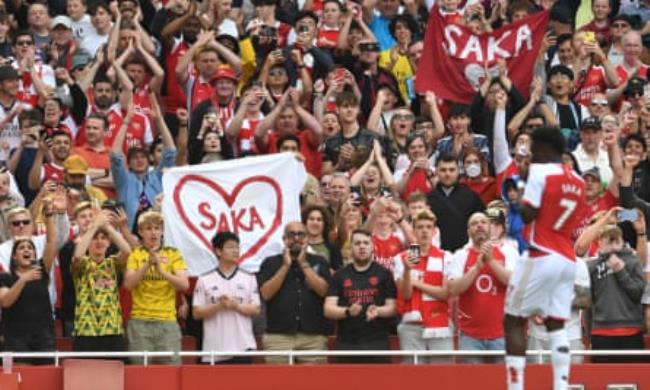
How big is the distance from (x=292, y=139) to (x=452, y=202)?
233cm

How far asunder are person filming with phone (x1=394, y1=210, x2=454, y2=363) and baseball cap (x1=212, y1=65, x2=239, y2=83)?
16.8 ft

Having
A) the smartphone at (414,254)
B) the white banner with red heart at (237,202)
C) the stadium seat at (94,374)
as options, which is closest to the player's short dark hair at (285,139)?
the white banner with red heart at (237,202)

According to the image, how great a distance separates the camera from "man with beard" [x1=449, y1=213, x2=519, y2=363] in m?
23.1

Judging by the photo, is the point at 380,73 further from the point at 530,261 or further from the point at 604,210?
the point at 530,261

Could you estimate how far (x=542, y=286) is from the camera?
20.2 meters

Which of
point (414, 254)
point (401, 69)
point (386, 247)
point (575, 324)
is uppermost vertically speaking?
point (401, 69)

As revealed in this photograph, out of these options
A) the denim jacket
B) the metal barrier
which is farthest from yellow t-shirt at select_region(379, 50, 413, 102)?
the metal barrier

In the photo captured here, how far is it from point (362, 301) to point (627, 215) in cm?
351

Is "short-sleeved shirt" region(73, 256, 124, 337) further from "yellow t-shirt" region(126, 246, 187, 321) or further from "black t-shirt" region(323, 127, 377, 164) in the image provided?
"black t-shirt" region(323, 127, 377, 164)

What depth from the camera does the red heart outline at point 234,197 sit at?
24500 millimetres

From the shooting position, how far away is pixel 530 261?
2027cm

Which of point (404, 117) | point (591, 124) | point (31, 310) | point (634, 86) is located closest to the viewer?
point (31, 310)

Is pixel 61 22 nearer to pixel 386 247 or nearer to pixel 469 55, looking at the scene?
pixel 469 55

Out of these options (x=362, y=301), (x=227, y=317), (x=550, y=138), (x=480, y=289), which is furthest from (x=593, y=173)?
(x=550, y=138)
